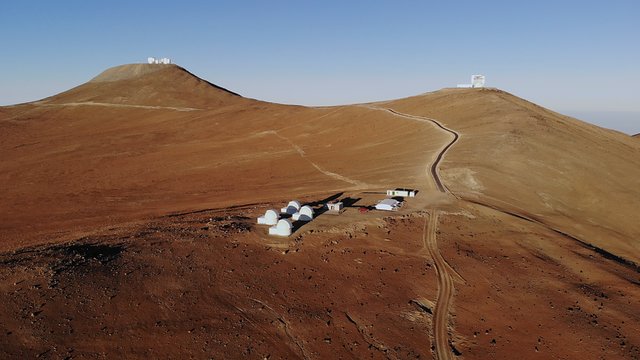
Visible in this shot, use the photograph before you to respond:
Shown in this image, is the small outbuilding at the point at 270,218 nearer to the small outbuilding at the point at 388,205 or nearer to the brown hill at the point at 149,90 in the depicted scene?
the small outbuilding at the point at 388,205

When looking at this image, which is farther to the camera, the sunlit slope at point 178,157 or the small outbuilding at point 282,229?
the sunlit slope at point 178,157

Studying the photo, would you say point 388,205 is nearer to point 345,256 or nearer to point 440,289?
point 345,256

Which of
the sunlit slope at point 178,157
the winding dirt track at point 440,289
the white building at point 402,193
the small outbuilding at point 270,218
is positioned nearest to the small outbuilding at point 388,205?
the winding dirt track at point 440,289

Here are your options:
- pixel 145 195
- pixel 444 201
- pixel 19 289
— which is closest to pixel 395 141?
pixel 444 201

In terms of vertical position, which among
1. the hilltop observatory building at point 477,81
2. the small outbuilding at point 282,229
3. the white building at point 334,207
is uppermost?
the hilltop observatory building at point 477,81

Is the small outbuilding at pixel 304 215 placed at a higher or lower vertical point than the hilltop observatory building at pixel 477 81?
lower

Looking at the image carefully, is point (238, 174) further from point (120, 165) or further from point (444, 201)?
point (444, 201)

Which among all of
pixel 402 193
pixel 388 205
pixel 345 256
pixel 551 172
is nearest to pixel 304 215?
pixel 345 256
